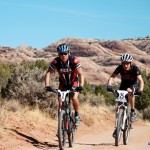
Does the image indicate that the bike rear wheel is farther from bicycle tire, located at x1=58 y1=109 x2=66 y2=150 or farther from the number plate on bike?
bicycle tire, located at x1=58 y1=109 x2=66 y2=150

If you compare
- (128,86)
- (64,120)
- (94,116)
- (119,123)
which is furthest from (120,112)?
(94,116)

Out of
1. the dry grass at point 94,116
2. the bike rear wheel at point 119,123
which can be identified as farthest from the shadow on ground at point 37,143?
the dry grass at point 94,116

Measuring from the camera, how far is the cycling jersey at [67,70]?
997 centimetres

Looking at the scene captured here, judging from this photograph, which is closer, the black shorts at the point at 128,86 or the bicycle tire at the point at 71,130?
the bicycle tire at the point at 71,130

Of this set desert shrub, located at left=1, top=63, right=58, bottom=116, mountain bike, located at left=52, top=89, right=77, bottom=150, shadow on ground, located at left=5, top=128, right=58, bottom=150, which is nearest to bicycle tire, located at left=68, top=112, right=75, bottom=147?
mountain bike, located at left=52, top=89, right=77, bottom=150

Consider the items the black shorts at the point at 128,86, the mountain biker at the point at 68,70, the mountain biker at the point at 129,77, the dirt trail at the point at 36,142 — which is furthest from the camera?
the black shorts at the point at 128,86

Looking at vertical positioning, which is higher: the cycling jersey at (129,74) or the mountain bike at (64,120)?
the cycling jersey at (129,74)

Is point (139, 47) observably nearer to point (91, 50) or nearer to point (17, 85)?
point (91, 50)

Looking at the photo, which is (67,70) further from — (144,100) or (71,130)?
(144,100)

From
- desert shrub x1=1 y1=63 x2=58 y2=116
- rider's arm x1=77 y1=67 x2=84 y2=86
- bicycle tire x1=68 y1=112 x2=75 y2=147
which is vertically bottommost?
bicycle tire x1=68 y1=112 x2=75 y2=147

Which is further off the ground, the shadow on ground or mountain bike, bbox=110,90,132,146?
mountain bike, bbox=110,90,132,146

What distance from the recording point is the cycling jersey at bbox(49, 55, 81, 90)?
997cm

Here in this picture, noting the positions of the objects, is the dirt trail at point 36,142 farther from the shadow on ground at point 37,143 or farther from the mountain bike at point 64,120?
the mountain bike at point 64,120

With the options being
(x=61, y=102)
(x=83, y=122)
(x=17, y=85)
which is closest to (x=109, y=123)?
(x=83, y=122)
